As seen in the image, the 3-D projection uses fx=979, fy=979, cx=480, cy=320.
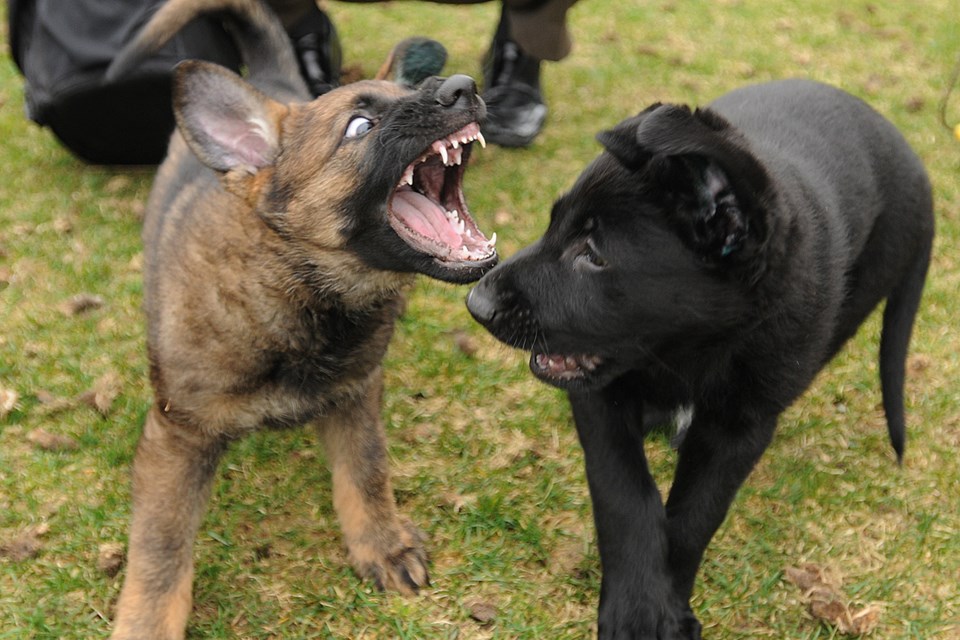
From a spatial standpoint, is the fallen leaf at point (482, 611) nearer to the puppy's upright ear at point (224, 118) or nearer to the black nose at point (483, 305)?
the black nose at point (483, 305)

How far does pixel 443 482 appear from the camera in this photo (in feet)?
10.6

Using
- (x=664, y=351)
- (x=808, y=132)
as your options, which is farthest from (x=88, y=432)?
(x=808, y=132)

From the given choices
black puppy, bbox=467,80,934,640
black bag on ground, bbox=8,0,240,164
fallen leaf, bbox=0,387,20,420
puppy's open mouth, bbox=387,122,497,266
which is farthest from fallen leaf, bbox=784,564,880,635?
black bag on ground, bbox=8,0,240,164

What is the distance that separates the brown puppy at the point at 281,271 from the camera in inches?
102

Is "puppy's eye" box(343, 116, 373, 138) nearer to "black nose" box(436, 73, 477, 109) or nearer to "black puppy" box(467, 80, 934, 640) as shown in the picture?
"black nose" box(436, 73, 477, 109)

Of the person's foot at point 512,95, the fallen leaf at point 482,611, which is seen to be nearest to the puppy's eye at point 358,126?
the fallen leaf at point 482,611

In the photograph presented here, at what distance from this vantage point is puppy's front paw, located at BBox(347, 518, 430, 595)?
285 centimetres

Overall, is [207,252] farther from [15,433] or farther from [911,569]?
[911,569]

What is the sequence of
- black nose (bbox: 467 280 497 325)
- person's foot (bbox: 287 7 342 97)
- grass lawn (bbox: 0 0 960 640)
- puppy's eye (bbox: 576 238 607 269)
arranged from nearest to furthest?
puppy's eye (bbox: 576 238 607 269) < black nose (bbox: 467 280 497 325) < grass lawn (bbox: 0 0 960 640) < person's foot (bbox: 287 7 342 97)

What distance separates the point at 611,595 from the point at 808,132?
1564 millimetres

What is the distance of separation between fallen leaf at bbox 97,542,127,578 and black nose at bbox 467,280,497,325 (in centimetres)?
129

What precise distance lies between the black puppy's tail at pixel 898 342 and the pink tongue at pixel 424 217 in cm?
152

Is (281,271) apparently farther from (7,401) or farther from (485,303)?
(7,401)

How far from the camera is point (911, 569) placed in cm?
300
